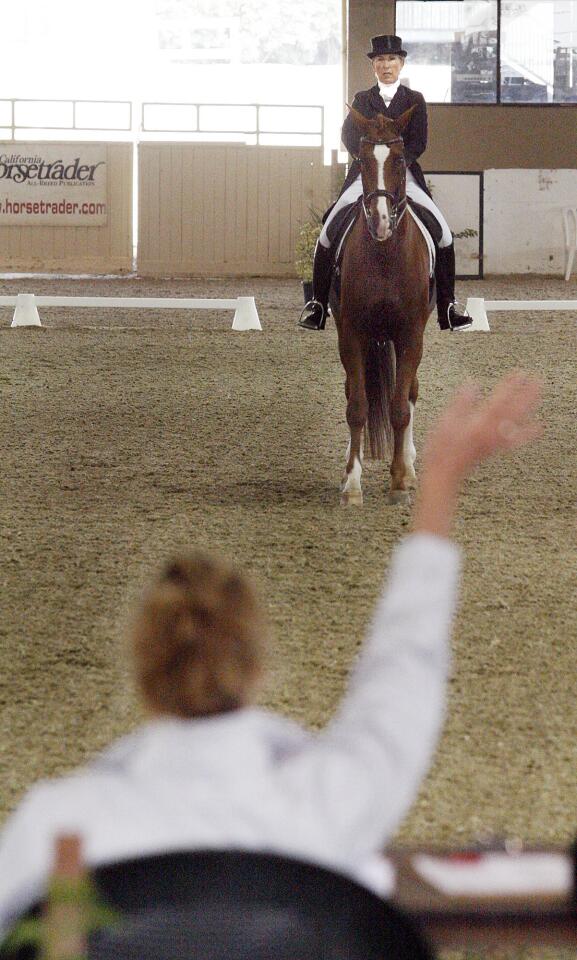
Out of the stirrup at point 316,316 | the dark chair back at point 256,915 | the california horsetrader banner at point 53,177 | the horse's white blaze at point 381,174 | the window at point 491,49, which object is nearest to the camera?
the dark chair back at point 256,915

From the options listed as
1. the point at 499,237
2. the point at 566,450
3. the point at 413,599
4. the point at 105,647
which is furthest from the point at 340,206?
the point at 499,237

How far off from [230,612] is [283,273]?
24.4 meters

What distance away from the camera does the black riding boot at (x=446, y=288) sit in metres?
8.64

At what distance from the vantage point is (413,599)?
177 cm

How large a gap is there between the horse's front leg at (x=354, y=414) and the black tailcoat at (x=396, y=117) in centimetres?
101

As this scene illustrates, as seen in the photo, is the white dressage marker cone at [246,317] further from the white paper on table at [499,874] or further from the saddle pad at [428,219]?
the white paper on table at [499,874]

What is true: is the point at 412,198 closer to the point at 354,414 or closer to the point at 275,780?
the point at 354,414

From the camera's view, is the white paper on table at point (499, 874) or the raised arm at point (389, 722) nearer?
the raised arm at point (389, 722)

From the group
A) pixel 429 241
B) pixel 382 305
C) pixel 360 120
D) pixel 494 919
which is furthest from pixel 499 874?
pixel 429 241

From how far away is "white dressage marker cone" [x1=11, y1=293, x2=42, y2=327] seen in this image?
16.2m

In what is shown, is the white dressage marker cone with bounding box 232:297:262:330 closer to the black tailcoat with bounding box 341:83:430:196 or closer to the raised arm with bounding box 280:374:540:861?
the black tailcoat with bounding box 341:83:430:196

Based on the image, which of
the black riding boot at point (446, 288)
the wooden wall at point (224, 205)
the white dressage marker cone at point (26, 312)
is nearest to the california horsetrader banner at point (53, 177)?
the wooden wall at point (224, 205)

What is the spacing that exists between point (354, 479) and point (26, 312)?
30.3 ft

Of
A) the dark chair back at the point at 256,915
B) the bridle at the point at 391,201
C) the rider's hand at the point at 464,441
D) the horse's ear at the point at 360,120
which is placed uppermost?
the horse's ear at the point at 360,120
